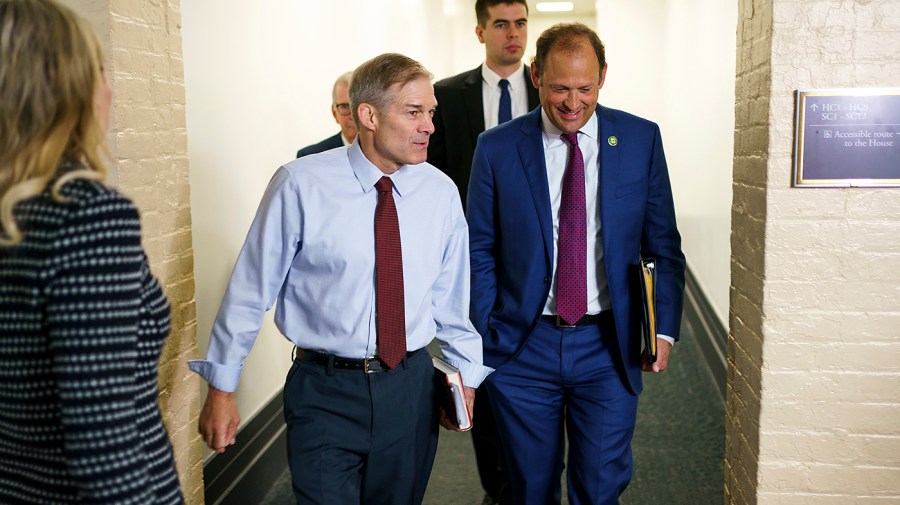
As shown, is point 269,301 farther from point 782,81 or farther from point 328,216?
point 782,81

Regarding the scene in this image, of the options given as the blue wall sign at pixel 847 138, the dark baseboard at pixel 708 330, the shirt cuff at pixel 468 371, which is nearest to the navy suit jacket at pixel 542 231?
the shirt cuff at pixel 468 371

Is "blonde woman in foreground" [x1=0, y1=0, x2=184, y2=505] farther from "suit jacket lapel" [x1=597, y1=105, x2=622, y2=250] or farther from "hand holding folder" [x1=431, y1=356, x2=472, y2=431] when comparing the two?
"suit jacket lapel" [x1=597, y1=105, x2=622, y2=250]

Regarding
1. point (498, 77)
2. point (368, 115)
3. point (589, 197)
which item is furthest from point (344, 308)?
point (498, 77)

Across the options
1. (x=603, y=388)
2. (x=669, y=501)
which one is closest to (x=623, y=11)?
(x=669, y=501)

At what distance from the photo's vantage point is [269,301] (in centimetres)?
229

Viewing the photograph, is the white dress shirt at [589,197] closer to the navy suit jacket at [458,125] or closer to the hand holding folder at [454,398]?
the hand holding folder at [454,398]

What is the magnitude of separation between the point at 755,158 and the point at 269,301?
1.52m

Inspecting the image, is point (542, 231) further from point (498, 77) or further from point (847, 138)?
point (498, 77)

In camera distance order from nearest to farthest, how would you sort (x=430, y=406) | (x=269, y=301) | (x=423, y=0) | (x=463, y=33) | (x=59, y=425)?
(x=59, y=425)
(x=269, y=301)
(x=430, y=406)
(x=423, y=0)
(x=463, y=33)

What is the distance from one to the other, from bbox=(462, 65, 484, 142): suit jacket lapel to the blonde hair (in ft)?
8.69

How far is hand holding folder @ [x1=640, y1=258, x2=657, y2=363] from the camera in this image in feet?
8.54

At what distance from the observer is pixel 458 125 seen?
392 centimetres

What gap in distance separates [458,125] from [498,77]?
29 centimetres

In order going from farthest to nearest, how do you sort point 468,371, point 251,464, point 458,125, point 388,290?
point 458,125, point 251,464, point 468,371, point 388,290
